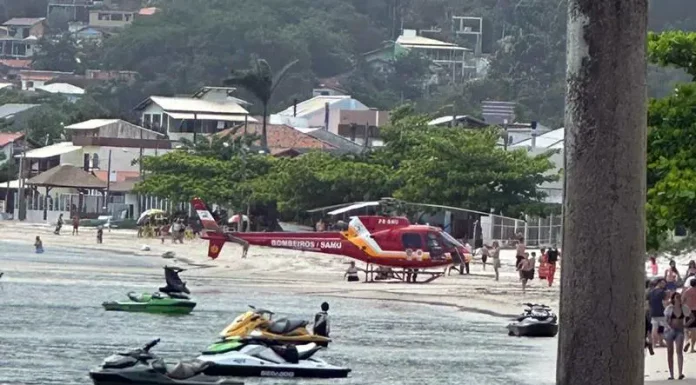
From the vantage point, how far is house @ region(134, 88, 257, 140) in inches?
4675

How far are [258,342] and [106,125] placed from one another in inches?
3534

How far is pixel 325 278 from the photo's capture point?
61531 mm

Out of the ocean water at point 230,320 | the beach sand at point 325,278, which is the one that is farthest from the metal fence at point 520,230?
the ocean water at point 230,320

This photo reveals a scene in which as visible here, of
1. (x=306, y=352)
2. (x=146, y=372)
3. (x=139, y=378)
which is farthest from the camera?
(x=306, y=352)

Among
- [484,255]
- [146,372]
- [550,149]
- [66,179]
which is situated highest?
[550,149]

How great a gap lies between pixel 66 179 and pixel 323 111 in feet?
109

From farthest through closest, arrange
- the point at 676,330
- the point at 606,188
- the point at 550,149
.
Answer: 1. the point at 550,149
2. the point at 676,330
3. the point at 606,188

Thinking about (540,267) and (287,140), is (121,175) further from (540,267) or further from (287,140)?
(540,267)

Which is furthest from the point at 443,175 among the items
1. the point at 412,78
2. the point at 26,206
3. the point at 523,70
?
the point at 412,78

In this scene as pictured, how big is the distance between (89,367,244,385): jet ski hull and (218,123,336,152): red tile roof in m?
78.0

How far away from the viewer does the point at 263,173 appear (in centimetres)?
8881

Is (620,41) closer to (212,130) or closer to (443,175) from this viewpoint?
(443,175)

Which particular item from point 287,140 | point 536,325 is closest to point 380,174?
point 287,140

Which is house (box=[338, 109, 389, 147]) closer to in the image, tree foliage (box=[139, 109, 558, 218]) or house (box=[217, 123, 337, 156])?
house (box=[217, 123, 337, 156])
